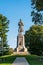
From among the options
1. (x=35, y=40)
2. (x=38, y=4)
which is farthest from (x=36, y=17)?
(x=35, y=40)

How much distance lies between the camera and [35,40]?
6956 cm

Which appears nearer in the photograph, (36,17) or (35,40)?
(36,17)

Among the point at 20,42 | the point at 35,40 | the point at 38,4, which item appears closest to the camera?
the point at 38,4

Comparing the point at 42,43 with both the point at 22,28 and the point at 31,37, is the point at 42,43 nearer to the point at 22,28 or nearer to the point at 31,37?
the point at 31,37

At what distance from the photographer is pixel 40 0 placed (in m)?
25.5

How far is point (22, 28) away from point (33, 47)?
42.8ft

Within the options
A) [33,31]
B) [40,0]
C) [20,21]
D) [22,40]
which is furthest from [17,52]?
[40,0]

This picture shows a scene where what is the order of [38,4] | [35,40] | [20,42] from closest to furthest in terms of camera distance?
1. [38,4]
2. [20,42]
3. [35,40]

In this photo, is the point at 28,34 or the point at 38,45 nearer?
the point at 38,45

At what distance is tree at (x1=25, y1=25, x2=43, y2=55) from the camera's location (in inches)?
2638

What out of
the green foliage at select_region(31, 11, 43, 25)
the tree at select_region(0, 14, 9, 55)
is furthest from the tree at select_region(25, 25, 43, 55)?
the green foliage at select_region(31, 11, 43, 25)

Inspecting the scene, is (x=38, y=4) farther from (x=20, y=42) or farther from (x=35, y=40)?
(x=35, y=40)

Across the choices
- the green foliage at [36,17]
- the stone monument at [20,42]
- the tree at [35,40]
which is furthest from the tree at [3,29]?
the green foliage at [36,17]

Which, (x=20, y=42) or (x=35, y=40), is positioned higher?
(x=35, y=40)
